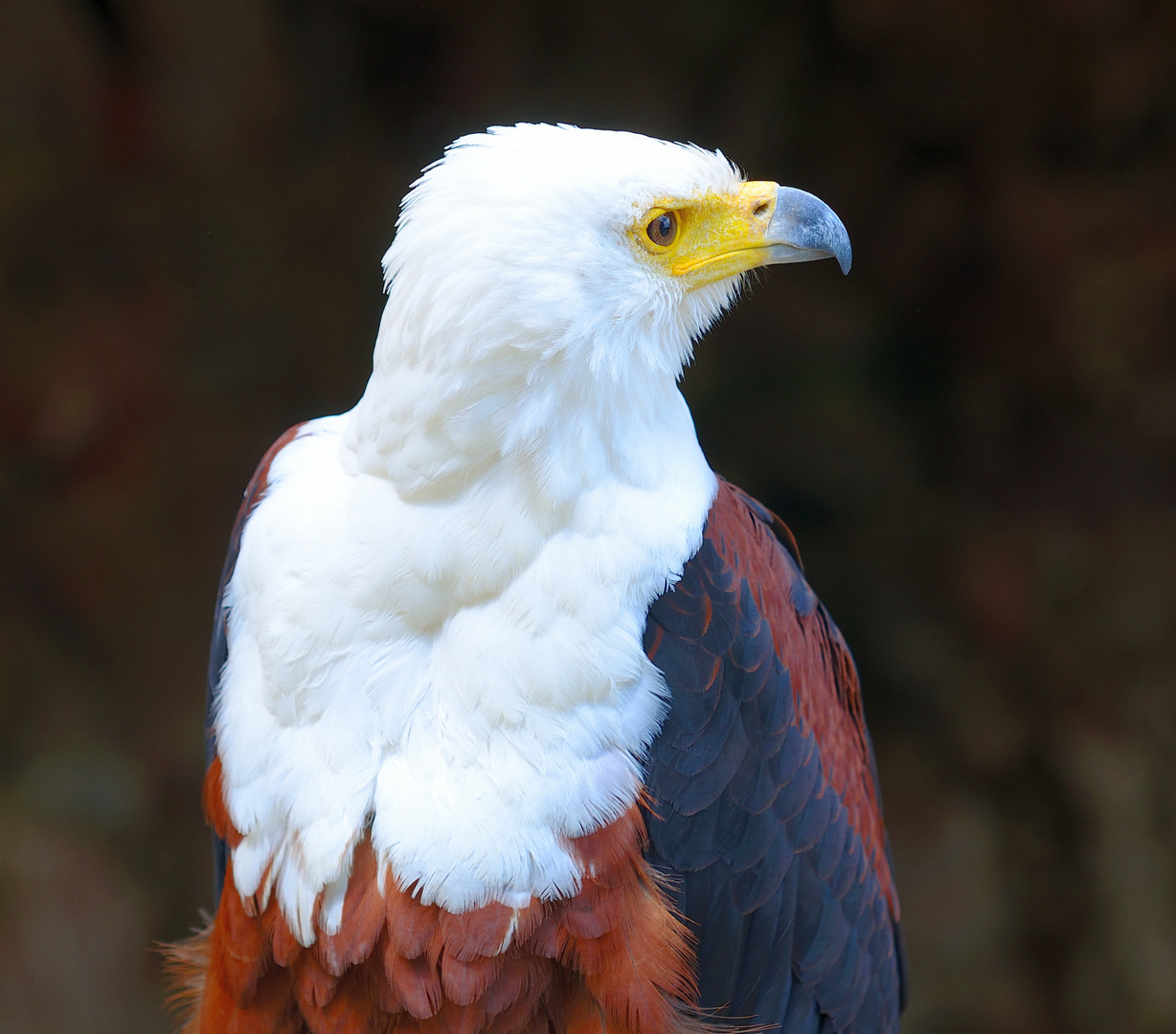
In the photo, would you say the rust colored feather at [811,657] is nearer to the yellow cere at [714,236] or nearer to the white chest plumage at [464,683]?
the white chest plumage at [464,683]

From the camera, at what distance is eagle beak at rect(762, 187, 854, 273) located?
1.93 meters

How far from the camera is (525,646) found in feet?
5.77

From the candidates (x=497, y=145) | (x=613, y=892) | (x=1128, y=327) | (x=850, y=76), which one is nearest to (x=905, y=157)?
(x=850, y=76)

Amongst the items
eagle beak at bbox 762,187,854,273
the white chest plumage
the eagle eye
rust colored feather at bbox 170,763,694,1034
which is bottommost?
rust colored feather at bbox 170,763,694,1034

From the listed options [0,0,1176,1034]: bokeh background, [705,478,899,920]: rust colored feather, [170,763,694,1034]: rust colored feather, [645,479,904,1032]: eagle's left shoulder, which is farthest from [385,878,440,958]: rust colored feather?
[0,0,1176,1034]: bokeh background

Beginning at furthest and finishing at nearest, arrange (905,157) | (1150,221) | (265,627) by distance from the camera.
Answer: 1. (905,157)
2. (1150,221)
3. (265,627)

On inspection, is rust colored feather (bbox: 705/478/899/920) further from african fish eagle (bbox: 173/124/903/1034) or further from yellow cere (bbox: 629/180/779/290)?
yellow cere (bbox: 629/180/779/290)

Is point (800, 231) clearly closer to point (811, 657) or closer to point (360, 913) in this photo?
point (811, 657)

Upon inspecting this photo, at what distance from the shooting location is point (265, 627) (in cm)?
191

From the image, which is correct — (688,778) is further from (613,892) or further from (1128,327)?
(1128,327)

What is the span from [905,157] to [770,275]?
653 millimetres

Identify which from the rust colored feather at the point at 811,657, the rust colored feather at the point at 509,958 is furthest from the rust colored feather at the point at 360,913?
the rust colored feather at the point at 811,657

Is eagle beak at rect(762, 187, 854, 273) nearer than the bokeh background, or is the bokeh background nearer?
eagle beak at rect(762, 187, 854, 273)

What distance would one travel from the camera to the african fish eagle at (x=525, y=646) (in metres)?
1.74
